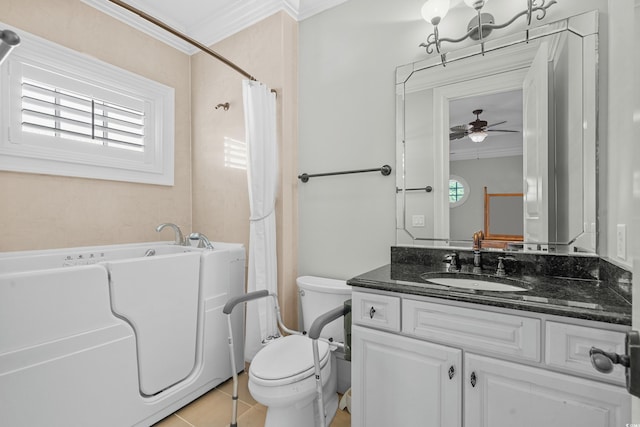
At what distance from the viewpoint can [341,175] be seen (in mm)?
2031

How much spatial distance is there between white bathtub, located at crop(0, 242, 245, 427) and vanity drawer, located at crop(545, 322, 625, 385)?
177cm

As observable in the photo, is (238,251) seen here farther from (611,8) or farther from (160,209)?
(611,8)

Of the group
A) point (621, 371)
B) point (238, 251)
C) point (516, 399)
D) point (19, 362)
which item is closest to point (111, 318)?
point (19, 362)

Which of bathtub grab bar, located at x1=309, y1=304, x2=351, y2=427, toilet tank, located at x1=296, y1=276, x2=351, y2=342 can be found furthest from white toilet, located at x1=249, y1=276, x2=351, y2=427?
bathtub grab bar, located at x1=309, y1=304, x2=351, y2=427

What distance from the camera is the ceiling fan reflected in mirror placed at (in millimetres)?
1551

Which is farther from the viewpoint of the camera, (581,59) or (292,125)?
(292,125)

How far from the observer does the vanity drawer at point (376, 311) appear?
1221mm

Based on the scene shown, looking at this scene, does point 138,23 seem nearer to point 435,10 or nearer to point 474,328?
point 435,10

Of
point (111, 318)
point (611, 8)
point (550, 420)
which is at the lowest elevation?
point (550, 420)

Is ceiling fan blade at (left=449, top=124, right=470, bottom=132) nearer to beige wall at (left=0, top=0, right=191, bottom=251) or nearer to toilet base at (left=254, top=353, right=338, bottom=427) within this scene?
toilet base at (left=254, top=353, right=338, bottom=427)

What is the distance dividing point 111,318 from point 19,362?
34 cm

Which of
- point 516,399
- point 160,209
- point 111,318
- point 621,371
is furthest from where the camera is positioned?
point 160,209

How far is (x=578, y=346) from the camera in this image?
0.90 meters

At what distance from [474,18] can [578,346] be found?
1546mm
